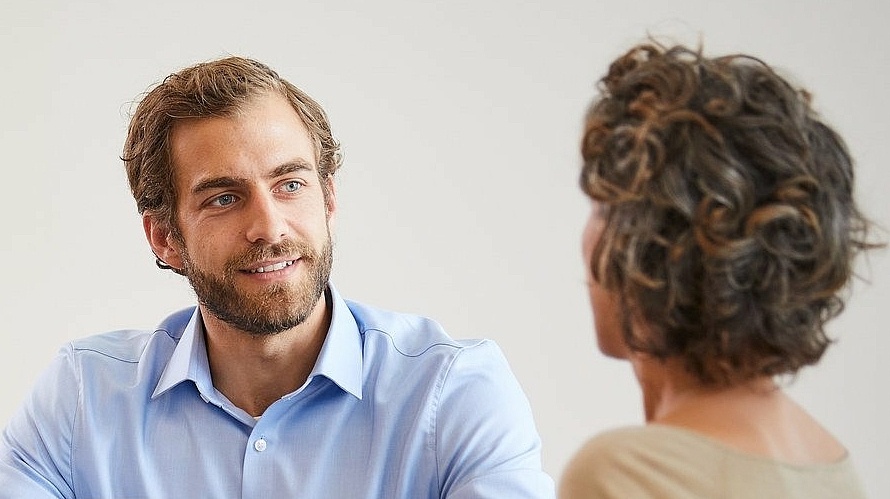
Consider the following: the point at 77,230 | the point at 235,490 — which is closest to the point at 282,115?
the point at 235,490

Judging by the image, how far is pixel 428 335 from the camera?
1973mm

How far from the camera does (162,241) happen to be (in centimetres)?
212

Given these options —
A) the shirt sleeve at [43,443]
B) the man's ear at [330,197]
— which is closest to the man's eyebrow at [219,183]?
the man's ear at [330,197]

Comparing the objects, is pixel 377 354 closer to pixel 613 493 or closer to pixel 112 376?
pixel 112 376

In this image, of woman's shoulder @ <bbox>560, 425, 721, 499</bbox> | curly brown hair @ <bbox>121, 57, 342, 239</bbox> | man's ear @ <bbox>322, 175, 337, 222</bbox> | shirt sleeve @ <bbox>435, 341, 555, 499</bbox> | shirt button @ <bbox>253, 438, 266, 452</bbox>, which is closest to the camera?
woman's shoulder @ <bbox>560, 425, 721, 499</bbox>

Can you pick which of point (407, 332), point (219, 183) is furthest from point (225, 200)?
point (407, 332)

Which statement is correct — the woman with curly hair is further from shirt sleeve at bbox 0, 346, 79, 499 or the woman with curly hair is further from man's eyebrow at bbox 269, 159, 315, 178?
shirt sleeve at bbox 0, 346, 79, 499

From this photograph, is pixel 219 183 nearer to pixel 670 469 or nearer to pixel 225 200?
pixel 225 200

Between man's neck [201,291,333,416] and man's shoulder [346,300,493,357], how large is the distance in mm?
79

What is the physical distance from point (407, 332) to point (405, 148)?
49.9 inches

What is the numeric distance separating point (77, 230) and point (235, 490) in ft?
5.40

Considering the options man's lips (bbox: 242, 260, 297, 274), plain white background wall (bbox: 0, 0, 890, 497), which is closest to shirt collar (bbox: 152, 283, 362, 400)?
man's lips (bbox: 242, 260, 297, 274)

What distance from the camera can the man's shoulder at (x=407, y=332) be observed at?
1927 millimetres

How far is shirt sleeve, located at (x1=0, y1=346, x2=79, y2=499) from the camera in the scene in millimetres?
1891
